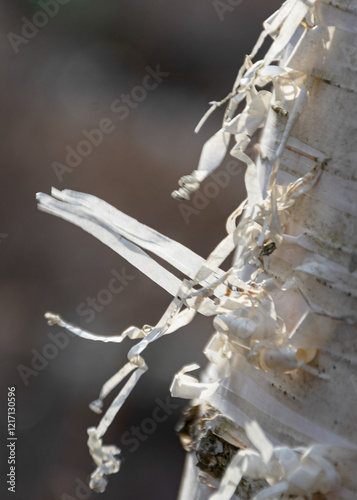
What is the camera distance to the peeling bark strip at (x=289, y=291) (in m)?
0.38

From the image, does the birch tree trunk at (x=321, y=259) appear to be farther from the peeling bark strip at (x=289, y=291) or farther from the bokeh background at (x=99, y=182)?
the bokeh background at (x=99, y=182)

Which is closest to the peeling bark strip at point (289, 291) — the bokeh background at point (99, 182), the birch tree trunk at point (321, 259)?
the birch tree trunk at point (321, 259)

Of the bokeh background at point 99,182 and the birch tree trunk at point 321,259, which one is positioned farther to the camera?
the bokeh background at point 99,182

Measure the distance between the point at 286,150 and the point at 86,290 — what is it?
1.93 m

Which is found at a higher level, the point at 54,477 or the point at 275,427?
the point at 275,427

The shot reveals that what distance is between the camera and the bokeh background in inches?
85.4

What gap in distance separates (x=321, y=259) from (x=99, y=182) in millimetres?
2019

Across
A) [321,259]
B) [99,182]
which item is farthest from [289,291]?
[99,182]

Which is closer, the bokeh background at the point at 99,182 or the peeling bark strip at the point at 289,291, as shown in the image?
the peeling bark strip at the point at 289,291

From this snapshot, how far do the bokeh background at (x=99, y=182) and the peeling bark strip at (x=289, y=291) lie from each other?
1.78 meters

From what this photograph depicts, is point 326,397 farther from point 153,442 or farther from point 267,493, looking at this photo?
point 153,442

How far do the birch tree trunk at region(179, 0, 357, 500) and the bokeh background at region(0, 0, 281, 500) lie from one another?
5.96 ft

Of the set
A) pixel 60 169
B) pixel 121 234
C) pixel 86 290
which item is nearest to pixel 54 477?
pixel 86 290

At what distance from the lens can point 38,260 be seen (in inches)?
90.7
